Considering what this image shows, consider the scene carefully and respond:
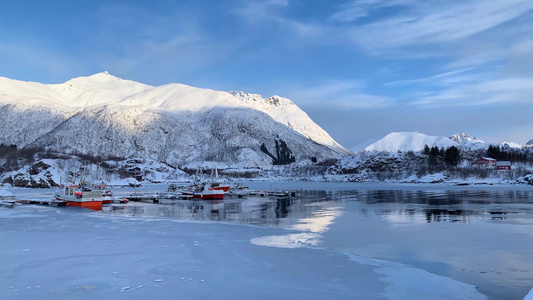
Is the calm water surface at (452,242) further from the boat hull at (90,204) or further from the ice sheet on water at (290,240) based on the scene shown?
the boat hull at (90,204)

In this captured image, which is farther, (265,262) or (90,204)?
(90,204)

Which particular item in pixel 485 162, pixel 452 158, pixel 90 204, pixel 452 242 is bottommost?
pixel 452 242

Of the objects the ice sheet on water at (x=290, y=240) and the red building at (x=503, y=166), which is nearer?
the ice sheet on water at (x=290, y=240)

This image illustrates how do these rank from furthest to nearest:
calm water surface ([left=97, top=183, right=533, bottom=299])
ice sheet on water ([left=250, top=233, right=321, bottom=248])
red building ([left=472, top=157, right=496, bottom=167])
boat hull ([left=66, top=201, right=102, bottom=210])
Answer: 1. red building ([left=472, top=157, right=496, bottom=167])
2. boat hull ([left=66, top=201, right=102, bottom=210])
3. ice sheet on water ([left=250, top=233, right=321, bottom=248])
4. calm water surface ([left=97, top=183, right=533, bottom=299])

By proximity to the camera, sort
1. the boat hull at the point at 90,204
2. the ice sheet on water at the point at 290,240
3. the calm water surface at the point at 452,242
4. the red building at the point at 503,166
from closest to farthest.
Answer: the calm water surface at the point at 452,242
the ice sheet on water at the point at 290,240
the boat hull at the point at 90,204
the red building at the point at 503,166

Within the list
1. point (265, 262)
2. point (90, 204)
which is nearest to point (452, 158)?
point (90, 204)

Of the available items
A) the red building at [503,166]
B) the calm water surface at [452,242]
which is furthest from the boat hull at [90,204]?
the red building at [503,166]

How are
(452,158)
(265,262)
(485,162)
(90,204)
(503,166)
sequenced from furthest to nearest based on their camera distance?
(485,162), (452,158), (503,166), (90,204), (265,262)

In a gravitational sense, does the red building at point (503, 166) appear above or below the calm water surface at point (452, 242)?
above

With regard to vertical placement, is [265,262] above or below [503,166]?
below

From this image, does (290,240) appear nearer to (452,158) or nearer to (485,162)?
(452,158)

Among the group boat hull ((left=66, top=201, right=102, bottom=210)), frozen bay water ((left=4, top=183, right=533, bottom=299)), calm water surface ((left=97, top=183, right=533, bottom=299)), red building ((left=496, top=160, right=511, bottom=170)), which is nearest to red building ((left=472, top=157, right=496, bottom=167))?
red building ((left=496, top=160, right=511, bottom=170))

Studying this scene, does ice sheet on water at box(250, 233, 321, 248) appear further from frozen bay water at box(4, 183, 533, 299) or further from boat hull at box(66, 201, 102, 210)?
boat hull at box(66, 201, 102, 210)

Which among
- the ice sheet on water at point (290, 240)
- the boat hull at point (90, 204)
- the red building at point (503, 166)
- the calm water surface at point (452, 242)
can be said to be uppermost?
the red building at point (503, 166)
